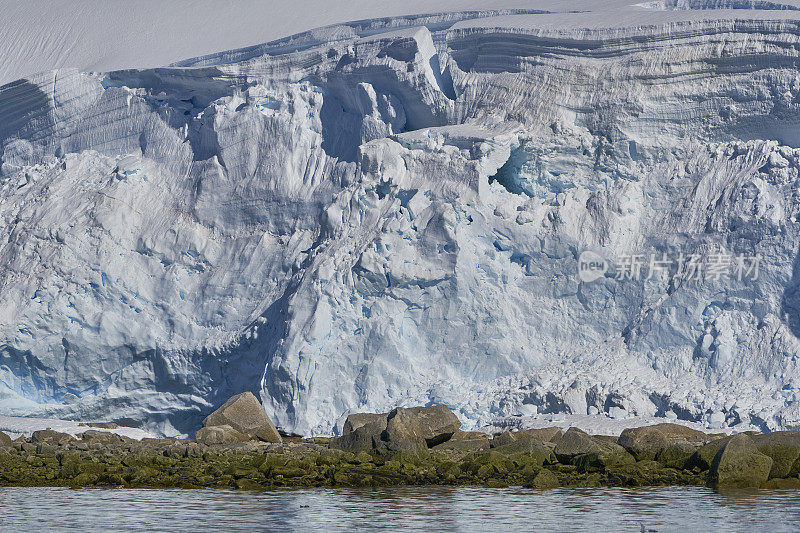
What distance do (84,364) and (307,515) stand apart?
961 cm

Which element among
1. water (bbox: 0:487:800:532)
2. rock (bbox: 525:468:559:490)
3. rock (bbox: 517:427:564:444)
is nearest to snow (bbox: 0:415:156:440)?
water (bbox: 0:487:800:532)

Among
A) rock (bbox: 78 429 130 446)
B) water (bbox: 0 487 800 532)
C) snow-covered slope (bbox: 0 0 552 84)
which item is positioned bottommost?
water (bbox: 0 487 800 532)

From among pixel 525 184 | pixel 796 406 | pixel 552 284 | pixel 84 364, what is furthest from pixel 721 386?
pixel 84 364

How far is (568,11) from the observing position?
20.8 m

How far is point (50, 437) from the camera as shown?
1695 cm

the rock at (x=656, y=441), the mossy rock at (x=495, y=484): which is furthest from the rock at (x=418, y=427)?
the rock at (x=656, y=441)

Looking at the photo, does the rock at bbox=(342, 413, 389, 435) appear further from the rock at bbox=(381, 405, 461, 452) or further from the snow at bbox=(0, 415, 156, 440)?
the snow at bbox=(0, 415, 156, 440)

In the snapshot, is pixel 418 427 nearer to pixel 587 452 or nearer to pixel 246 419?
pixel 587 452

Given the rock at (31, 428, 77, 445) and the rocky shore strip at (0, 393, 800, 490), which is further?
the rock at (31, 428, 77, 445)

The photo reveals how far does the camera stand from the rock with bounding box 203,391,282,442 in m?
16.8

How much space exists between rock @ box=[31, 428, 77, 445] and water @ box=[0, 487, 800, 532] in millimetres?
4077

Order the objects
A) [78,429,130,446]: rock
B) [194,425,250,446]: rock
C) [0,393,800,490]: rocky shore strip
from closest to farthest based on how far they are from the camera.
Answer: [0,393,800,490]: rocky shore strip
[194,425,250,446]: rock
[78,429,130,446]: rock

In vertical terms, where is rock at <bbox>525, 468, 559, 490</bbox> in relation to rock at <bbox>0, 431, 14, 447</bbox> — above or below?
below

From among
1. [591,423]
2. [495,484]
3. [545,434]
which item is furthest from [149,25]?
[495,484]
